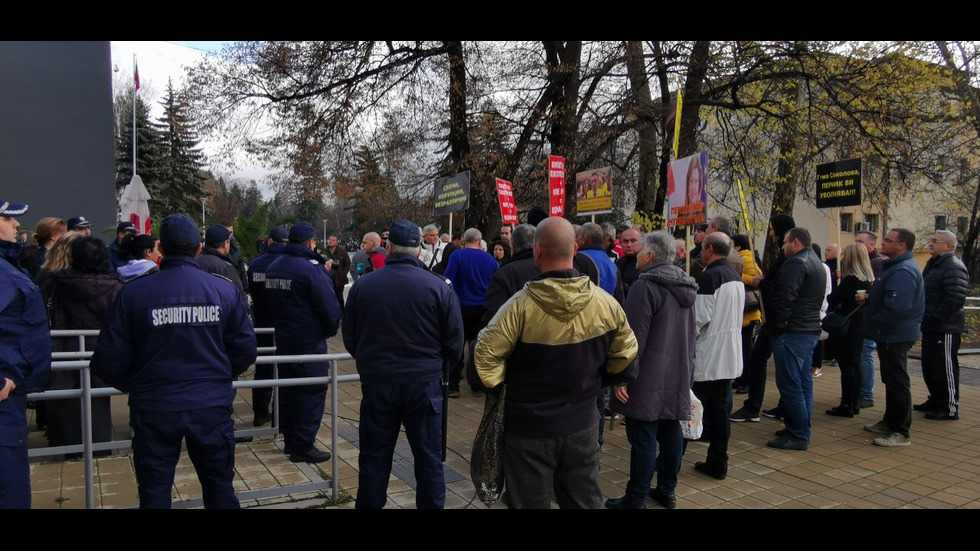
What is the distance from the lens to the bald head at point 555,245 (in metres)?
3.03

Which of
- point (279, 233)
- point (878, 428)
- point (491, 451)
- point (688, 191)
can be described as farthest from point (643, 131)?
point (491, 451)

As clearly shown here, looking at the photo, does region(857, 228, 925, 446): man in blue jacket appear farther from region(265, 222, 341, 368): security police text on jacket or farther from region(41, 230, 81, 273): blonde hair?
region(41, 230, 81, 273): blonde hair

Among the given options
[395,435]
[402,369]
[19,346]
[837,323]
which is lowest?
[395,435]

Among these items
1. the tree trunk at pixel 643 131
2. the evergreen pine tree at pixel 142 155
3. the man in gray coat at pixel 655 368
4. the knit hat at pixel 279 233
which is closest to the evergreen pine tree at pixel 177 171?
the evergreen pine tree at pixel 142 155

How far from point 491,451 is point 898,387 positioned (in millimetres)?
4941

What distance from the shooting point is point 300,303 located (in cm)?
532

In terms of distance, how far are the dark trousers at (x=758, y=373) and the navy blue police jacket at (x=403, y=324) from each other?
14.7 feet

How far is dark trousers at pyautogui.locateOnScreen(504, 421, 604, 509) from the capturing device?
301 centimetres

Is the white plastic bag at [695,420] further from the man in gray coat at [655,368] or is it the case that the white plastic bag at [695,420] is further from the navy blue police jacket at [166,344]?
the navy blue police jacket at [166,344]

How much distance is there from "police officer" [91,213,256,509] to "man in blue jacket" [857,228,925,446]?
589 centimetres

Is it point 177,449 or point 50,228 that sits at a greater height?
point 50,228

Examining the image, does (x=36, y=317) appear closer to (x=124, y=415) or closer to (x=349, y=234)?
(x=124, y=415)

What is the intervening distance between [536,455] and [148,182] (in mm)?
36040

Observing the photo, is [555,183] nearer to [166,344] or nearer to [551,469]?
[551,469]
